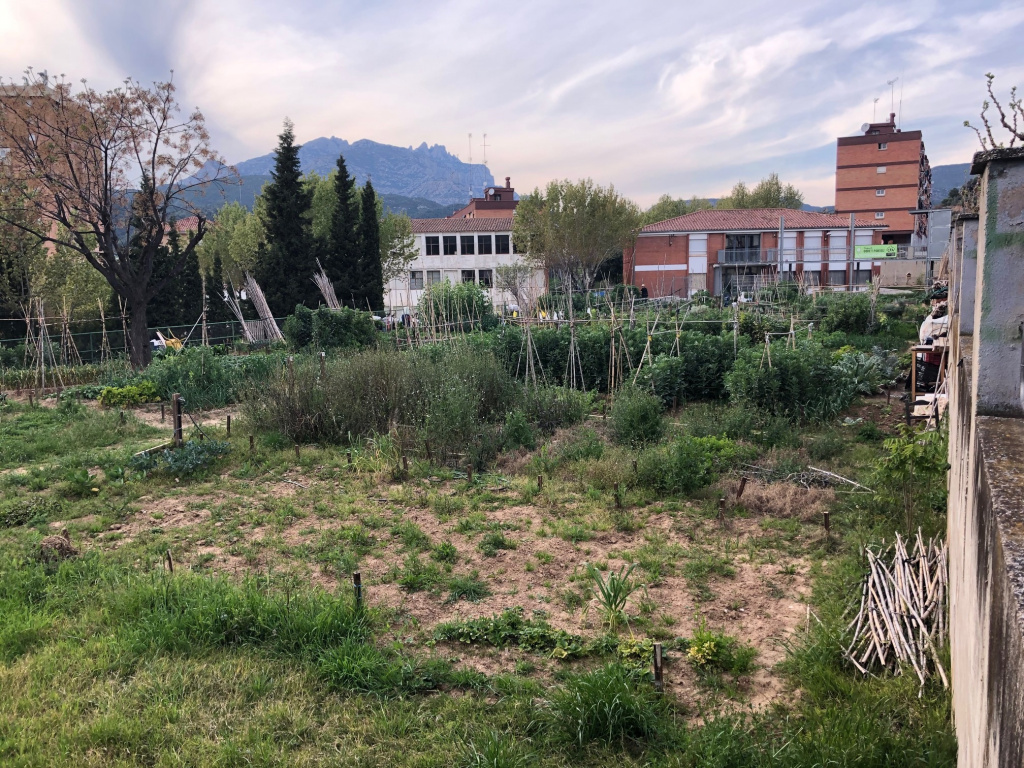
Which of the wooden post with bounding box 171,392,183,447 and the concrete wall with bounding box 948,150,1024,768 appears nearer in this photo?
the concrete wall with bounding box 948,150,1024,768

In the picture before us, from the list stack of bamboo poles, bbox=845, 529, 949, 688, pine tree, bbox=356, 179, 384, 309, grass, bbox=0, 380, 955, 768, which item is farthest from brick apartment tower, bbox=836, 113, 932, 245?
stack of bamboo poles, bbox=845, 529, 949, 688

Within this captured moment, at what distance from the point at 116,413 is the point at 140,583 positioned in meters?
7.86

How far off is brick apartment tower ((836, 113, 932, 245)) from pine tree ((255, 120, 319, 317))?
1738 inches

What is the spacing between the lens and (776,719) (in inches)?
139

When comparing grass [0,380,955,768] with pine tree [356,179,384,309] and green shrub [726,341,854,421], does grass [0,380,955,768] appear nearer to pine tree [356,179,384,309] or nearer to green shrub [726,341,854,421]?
green shrub [726,341,854,421]

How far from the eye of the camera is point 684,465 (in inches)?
286

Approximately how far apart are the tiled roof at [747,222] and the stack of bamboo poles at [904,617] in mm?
42972

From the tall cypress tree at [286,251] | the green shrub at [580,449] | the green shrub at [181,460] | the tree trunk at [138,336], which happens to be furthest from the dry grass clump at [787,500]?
the tall cypress tree at [286,251]

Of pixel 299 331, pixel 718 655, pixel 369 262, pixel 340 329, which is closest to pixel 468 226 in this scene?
pixel 369 262

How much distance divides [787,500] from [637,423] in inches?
104

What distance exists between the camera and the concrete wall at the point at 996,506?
1344mm

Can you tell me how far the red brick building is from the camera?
143 ft

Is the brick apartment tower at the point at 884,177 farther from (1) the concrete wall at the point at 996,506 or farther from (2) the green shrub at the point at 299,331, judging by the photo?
(1) the concrete wall at the point at 996,506

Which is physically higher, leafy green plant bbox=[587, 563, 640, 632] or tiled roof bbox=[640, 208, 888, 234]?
tiled roof bbox=[640, 208, 888, 234]
